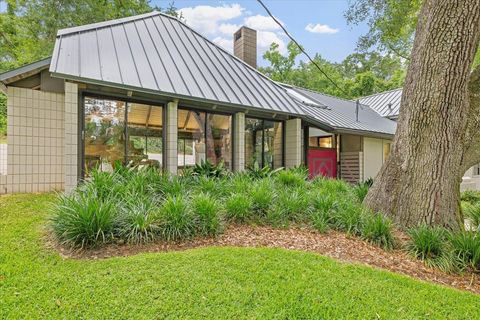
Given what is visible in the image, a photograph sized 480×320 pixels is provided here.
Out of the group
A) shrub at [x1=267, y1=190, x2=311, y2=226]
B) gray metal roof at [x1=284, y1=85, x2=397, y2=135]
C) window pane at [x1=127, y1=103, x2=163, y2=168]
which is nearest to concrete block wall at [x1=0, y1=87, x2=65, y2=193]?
window pane at [x1=127, y1=103, x2=163, y2=168]

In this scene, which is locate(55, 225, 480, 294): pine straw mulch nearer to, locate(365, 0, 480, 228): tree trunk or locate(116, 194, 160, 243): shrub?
locate(116, 194, 160, 243): shrub

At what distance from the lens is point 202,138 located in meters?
8.23

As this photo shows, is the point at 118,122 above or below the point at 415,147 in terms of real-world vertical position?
above

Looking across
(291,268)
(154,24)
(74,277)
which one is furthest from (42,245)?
(154,24)

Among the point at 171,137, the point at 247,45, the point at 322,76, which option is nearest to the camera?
the point at 171,137

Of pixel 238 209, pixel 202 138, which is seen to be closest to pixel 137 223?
pixel 238 209

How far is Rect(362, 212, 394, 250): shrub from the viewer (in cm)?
403

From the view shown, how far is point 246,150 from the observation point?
9117mm

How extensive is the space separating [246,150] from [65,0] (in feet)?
42.7

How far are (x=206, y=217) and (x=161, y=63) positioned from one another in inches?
212

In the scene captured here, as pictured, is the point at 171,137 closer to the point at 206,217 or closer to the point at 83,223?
the point at 206,217

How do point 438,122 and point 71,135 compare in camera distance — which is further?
point 71,135

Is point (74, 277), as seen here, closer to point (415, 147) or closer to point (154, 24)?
point (415, 147)

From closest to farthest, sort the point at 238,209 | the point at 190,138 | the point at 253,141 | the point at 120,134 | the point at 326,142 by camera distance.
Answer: the point at 238,209, the point at 120,134, the point at 190,138, the point at 253,141, the point at 326,142
